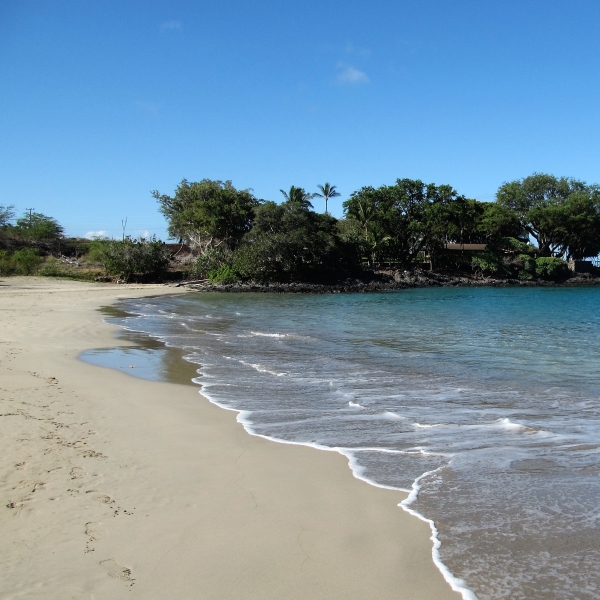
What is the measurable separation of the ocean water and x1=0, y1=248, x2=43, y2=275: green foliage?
31.3 m

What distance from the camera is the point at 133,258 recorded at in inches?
1925

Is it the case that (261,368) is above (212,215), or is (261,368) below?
below

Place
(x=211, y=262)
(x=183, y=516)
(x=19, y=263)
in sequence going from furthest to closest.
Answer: (x=211, y=262) < (x=19, y=263) < (x=183, y=516)

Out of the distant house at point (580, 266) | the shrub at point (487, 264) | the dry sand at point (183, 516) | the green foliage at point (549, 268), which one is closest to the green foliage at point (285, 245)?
the shrub at point (487, 264)

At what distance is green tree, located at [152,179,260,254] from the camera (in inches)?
1997

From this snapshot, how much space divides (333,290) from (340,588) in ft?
142

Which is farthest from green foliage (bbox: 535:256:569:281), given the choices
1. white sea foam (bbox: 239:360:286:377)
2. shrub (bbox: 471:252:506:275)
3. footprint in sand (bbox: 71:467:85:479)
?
footprint in sand (bbox: 71:467:85:479)

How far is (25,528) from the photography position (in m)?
3.98

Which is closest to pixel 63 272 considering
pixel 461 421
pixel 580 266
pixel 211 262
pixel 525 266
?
pixel 211 262

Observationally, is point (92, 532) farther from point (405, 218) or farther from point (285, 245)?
point (405, 218)

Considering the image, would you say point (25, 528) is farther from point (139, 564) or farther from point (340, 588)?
point (340, 588)

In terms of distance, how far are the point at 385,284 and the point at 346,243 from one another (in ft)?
18.0

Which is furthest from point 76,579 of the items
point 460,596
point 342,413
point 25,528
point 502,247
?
point 502,247

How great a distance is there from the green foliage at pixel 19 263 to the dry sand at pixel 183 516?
4192 cm
